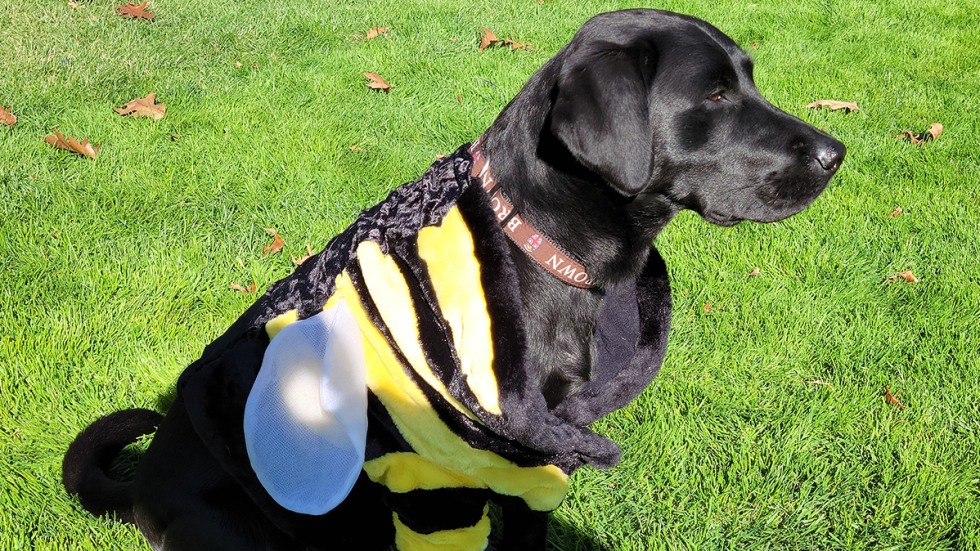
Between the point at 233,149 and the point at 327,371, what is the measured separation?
9.48 ft

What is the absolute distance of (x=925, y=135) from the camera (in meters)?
4.51

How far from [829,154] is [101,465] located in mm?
2327

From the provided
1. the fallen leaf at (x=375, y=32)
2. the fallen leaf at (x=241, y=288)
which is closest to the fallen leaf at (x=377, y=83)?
the fallen leaf at (x=375, y=32)

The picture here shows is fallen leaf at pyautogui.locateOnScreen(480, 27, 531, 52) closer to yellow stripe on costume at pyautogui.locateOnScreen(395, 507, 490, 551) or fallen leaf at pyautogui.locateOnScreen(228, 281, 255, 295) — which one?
fallen leaf at pyautogui.locateOnScreen(228, 281, 255, 295)

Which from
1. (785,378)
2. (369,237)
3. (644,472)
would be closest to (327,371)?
(369,237)

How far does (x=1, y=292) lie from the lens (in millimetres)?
3074

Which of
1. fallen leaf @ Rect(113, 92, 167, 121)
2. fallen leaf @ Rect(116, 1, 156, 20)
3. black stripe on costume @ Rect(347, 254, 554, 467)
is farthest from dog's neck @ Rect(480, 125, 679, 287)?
fallen leaf @ Rect(116, 1, 156, 20)

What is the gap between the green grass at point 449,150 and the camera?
96.0 inches

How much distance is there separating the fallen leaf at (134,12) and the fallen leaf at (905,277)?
17.9ft

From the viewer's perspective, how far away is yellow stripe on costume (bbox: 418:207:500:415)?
1596mm

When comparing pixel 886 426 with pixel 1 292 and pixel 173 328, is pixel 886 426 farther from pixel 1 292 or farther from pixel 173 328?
pixel 1 292

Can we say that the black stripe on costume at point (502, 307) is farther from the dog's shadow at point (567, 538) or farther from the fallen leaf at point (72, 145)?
the fallen leaf at point (72, 145)

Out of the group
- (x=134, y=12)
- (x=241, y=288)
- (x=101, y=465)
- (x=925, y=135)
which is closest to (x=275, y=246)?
(x=241, y=288)

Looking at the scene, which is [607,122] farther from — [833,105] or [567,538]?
[833,105]
